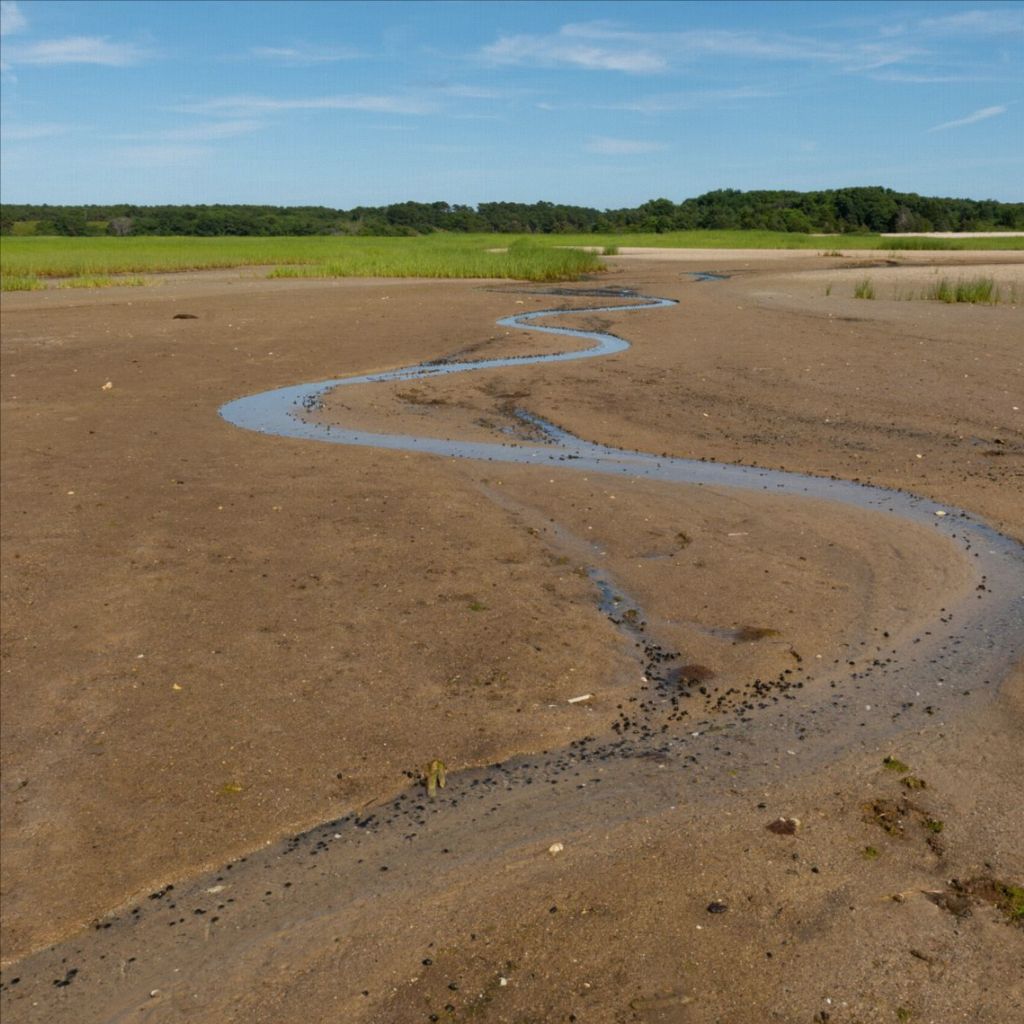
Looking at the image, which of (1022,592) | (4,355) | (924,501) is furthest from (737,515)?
(4,355)

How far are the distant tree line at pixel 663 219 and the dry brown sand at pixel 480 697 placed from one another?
88.7m

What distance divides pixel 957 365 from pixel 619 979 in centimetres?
1486

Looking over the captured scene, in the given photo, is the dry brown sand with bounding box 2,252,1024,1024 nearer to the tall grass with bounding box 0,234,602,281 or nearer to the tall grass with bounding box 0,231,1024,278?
the tall grass with bounding box 0,234,602,281

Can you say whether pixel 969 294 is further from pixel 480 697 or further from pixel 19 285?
pixel 19 285

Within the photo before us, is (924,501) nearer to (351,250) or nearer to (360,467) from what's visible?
(360,467)

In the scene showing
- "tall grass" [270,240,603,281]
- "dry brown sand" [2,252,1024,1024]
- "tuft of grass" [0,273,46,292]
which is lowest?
"dry brown sand" [2,252,1024,1024]

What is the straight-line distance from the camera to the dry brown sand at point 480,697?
164 inches

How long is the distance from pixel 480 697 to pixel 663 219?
107120 mm

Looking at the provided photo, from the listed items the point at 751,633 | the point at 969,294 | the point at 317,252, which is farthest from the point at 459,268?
the point at 751,633

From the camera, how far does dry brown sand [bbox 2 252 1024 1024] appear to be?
4.18 meters

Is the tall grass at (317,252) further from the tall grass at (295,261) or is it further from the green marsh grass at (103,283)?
the green marsh grass at (103,283)

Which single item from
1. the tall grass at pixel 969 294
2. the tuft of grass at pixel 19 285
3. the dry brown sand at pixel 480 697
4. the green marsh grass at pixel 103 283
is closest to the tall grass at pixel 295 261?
the tuft of grass at pixel 19 285

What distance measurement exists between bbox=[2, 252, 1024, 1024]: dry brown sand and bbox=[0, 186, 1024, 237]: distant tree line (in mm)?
88728

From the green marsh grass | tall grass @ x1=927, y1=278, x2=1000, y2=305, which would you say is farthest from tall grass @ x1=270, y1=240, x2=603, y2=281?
tall grass @ x1=927, y1=278, x2=1000, y2=305
